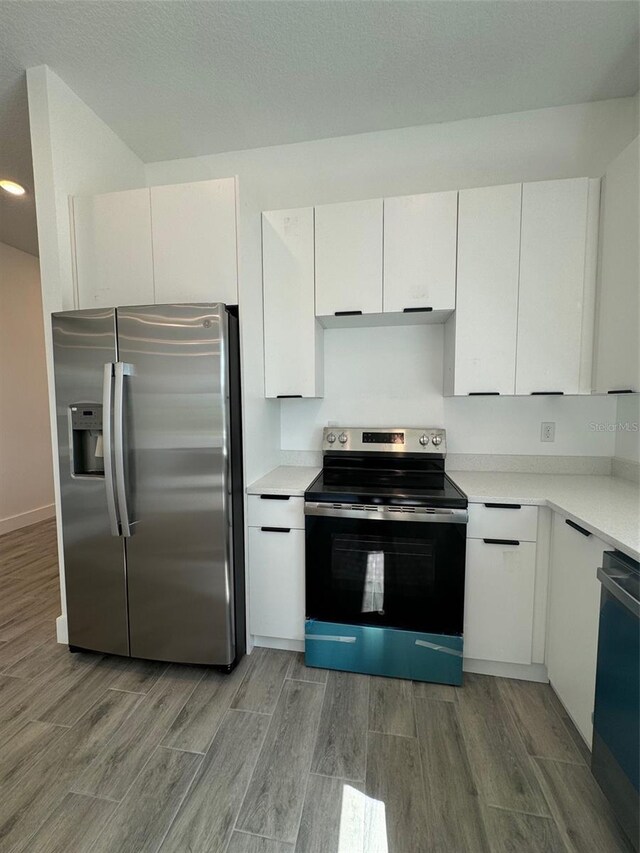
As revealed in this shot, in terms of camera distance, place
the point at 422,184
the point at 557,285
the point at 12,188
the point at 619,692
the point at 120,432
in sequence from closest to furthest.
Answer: the point at 619,692 → the point at 120,432 → the point at 557,285 → the point at 422,184 → the point at 12,188

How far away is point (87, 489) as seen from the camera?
70.7 inches

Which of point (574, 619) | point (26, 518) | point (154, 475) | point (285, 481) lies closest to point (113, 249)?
point (154, 475)

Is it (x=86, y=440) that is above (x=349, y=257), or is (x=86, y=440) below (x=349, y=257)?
below

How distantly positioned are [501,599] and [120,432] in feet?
6.40

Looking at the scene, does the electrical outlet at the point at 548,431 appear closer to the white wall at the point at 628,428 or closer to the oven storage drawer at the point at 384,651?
the white wall at the point at 628,428

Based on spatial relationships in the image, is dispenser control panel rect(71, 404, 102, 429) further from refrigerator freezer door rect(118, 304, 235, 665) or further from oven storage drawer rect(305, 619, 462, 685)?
oven storage drawer rect(305, 619, 462, 685)

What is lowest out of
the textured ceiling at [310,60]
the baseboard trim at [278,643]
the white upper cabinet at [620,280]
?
the baseboard trim at [278,643]

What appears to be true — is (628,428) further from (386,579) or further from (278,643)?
(278,643)

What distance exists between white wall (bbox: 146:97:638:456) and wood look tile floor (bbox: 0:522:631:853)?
4.45ft

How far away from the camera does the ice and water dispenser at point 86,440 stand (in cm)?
175

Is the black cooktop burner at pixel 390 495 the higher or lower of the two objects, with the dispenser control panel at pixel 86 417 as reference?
lower

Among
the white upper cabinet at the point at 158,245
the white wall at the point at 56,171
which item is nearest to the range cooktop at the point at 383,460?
the white upper cabinet at the point at 158,245

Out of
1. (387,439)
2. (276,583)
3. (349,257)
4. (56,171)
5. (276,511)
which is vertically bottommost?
(276,583)

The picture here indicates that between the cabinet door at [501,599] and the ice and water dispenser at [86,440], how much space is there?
1871 millimetres
